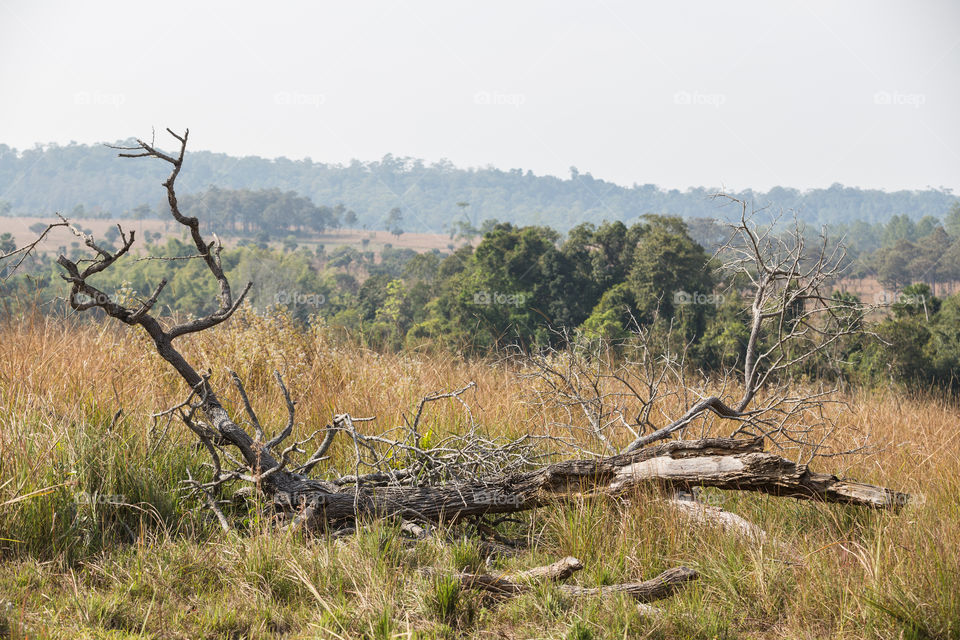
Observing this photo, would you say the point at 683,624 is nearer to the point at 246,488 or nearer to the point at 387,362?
the point at 246,488

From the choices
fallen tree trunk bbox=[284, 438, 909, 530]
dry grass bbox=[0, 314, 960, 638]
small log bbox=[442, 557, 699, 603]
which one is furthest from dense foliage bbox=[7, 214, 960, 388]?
small log bbox=[442, 557, 699, 603]

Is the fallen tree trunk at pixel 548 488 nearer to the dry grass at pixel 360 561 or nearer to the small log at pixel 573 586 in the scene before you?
the dry grass at pixel 360 561

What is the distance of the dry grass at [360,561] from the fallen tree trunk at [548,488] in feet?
0.37

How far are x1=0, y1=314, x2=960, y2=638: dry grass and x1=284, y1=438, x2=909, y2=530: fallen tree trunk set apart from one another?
11 centimetres

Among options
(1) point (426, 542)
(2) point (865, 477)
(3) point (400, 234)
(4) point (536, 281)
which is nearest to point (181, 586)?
(1) point (426, 542)

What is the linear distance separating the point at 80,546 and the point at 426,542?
1441 millimetres

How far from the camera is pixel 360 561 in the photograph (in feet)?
8.50

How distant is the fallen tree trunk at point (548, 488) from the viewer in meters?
2.95

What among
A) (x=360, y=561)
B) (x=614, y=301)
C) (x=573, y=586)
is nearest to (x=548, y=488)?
(x=573, y=586)

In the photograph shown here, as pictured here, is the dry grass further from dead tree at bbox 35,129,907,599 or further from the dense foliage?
the dense foliage

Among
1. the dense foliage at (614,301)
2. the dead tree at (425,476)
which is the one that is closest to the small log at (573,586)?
the dead tree at (425,476)

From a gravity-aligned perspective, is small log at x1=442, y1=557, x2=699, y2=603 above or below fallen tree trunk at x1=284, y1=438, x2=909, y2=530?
below

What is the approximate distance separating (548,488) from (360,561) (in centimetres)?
97

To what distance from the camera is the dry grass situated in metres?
2.28
